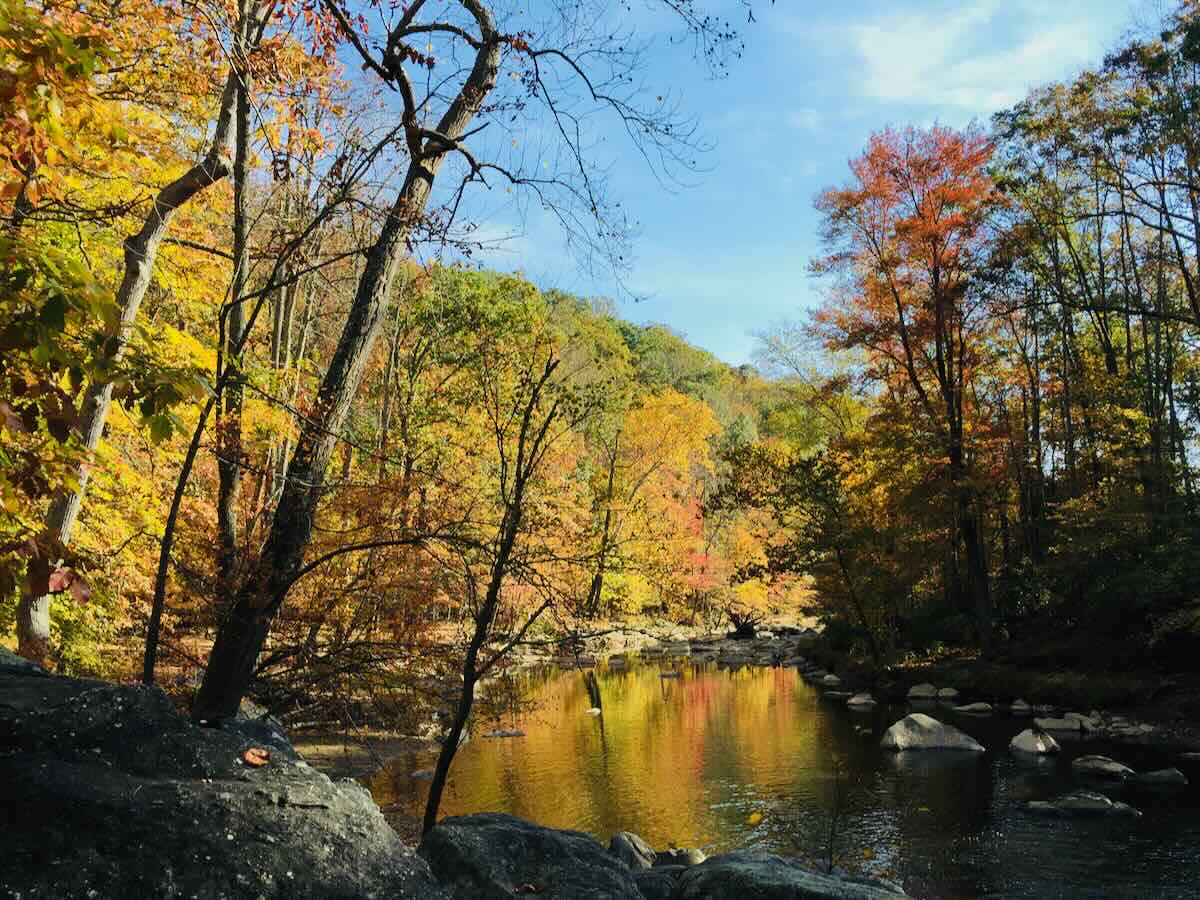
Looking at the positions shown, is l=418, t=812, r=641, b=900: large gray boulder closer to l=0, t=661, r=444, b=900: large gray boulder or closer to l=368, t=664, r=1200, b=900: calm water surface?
l=0, t=661, r=444, b=900: large gray boulder

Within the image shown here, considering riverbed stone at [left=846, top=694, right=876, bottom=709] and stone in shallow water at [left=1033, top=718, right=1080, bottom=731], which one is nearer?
stone in shallow water at [left=1033, top=718, right=1080, bottom=731]

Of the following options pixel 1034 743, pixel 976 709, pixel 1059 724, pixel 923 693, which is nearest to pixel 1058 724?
pixel 1059 724

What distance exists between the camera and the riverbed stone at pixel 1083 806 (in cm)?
828

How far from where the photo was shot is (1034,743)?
36.7 ft

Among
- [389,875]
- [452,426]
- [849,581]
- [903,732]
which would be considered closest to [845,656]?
[849,581]

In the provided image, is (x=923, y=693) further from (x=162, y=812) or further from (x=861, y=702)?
(x=162, y=812)

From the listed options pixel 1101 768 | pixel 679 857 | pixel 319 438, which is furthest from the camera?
pixel 1101 768

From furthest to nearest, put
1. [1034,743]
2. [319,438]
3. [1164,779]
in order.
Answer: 1. [1034,743]
2. [1164,779]
3. [319,438]

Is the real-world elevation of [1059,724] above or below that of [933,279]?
below

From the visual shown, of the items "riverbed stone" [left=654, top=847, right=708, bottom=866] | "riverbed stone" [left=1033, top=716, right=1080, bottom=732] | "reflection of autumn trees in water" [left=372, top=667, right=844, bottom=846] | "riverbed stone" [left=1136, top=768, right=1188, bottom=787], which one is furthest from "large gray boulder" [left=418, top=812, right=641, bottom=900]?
"riverbed stone" [left=1033, top=716, right=1080, bottom=732]

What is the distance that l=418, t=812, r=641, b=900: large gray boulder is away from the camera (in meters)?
3.00

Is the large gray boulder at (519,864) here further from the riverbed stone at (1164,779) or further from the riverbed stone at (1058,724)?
→ the riverbed stone at (1058,724)

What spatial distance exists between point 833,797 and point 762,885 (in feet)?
19.3

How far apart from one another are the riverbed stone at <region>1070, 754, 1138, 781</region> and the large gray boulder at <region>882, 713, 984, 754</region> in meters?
1.38
